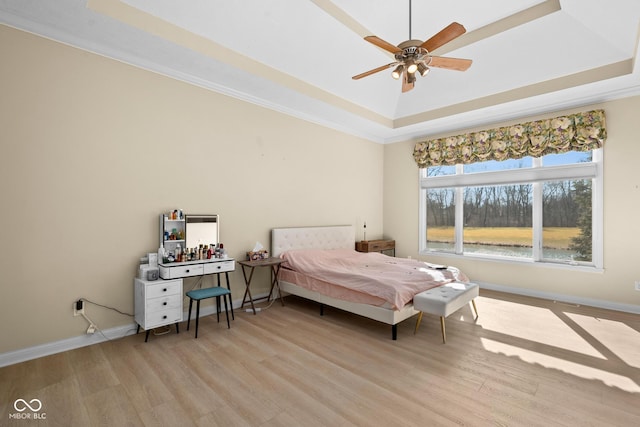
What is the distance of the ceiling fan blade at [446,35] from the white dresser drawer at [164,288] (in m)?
3.39

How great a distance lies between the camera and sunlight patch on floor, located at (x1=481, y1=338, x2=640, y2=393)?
7.82ft

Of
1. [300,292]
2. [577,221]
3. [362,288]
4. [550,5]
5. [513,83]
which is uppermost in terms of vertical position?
[550,5]

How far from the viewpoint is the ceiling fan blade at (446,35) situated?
7.58 feet

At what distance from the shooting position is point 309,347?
3023 mm

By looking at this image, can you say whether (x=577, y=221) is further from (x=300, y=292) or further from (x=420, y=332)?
(x=300, y=292)

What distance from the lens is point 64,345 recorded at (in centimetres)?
287


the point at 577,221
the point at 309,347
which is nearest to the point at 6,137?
the point at 309,347

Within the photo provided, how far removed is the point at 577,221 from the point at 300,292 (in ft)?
14.6

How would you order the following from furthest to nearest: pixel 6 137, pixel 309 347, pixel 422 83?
pixel 422 83 → pixel 309 347 → pixel 6 137

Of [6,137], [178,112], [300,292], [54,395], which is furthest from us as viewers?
[300,292]

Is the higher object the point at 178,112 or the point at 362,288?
the point at 178,112

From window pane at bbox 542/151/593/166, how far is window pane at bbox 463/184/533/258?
1.56 ft

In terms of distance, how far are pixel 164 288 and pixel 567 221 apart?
5.87m

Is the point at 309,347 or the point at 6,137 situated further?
the point at 309,347
